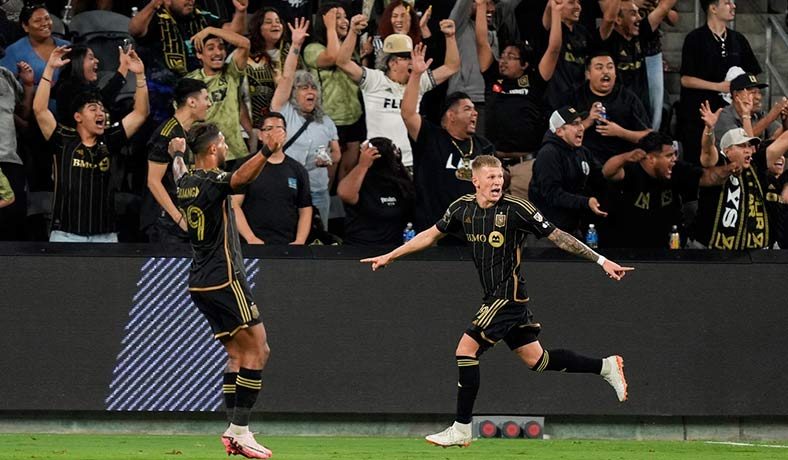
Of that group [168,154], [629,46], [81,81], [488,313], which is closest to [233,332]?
[488,313]

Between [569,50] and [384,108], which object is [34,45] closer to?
[384,108]

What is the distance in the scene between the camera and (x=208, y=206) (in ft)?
34.8

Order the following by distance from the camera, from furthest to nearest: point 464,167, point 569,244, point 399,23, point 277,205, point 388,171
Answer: point 399,23 < point 388,171 < point 464,167 < point 277,205 < point 569,244

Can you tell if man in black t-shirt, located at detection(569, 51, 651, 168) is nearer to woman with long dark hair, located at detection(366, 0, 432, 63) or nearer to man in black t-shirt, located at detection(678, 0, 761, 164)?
man in black t-shirt, located at detection(678, 0, 761, 164)

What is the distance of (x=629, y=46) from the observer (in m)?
16.3

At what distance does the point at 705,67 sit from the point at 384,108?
3966 mm

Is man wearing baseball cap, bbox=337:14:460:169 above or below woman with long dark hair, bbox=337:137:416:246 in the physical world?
above

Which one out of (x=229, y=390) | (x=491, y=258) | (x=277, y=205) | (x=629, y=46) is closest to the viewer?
(x=229, y=390)

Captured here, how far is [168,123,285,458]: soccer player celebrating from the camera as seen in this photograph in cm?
1058

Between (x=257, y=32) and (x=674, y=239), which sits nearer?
(x=674, y=239)

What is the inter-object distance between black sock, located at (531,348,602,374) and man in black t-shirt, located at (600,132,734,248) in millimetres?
3166

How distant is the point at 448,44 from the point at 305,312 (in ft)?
11.8

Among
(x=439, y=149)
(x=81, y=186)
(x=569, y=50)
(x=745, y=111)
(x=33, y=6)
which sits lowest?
(x=81, y=186)

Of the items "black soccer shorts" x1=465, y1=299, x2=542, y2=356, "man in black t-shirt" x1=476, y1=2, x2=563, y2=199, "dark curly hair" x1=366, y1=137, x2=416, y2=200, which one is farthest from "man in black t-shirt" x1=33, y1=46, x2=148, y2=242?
"black soccer shorts" x1=465, y1=299, x2=542, y2=356
